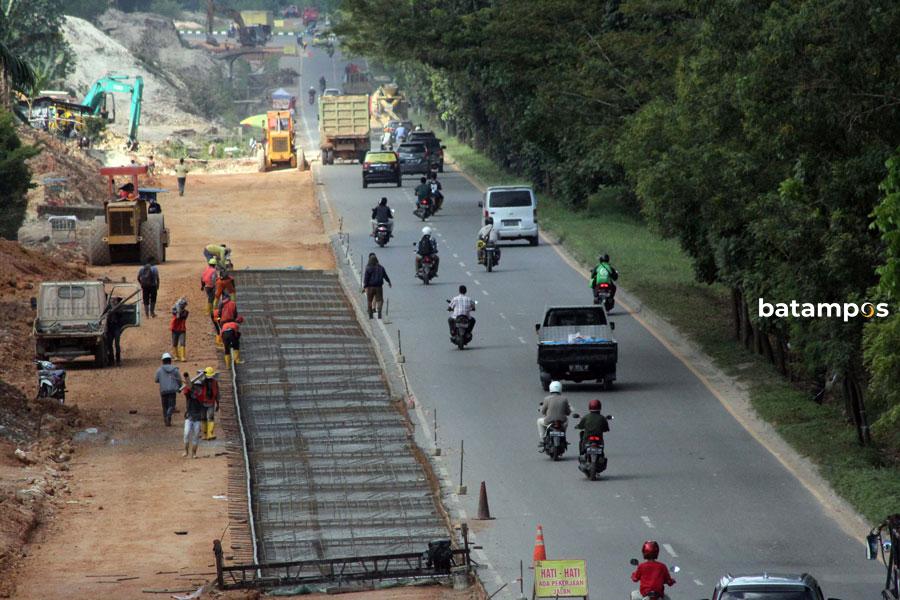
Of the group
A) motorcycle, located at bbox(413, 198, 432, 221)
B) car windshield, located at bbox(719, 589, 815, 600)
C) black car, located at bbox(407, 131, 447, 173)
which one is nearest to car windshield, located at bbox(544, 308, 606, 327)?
car windshield, located at bbox(719, 589, 815, 600)

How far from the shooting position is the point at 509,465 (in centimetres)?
2786

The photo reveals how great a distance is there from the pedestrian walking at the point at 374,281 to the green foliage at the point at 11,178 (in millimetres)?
18664

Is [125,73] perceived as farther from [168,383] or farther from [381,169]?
[168,383]

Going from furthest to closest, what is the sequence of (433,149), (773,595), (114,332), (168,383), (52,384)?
(433,149)
(114,332)
(52,384)
(168,383)
(773,595)

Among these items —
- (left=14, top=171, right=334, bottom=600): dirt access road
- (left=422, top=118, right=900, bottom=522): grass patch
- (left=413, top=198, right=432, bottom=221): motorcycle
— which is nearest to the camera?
(left=14, top=171, right=334, bottom=600): dirt access road

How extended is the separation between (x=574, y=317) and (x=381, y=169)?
41.9m

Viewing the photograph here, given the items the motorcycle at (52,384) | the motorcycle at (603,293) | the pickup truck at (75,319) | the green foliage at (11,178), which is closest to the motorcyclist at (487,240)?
the motorcycle at (603,293)

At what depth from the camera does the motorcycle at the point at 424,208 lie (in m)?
61.0

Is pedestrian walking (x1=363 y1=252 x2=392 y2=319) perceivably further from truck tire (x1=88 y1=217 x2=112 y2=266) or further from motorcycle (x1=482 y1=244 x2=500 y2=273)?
truck tire (x1=88 y1=217 x2=112 y2=266)

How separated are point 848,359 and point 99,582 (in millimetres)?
11530

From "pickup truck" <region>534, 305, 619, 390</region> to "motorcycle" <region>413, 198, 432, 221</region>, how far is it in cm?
2782

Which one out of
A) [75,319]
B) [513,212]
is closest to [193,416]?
[75,319]

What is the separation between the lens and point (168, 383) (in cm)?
3139

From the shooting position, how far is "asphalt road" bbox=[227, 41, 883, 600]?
2228cm
